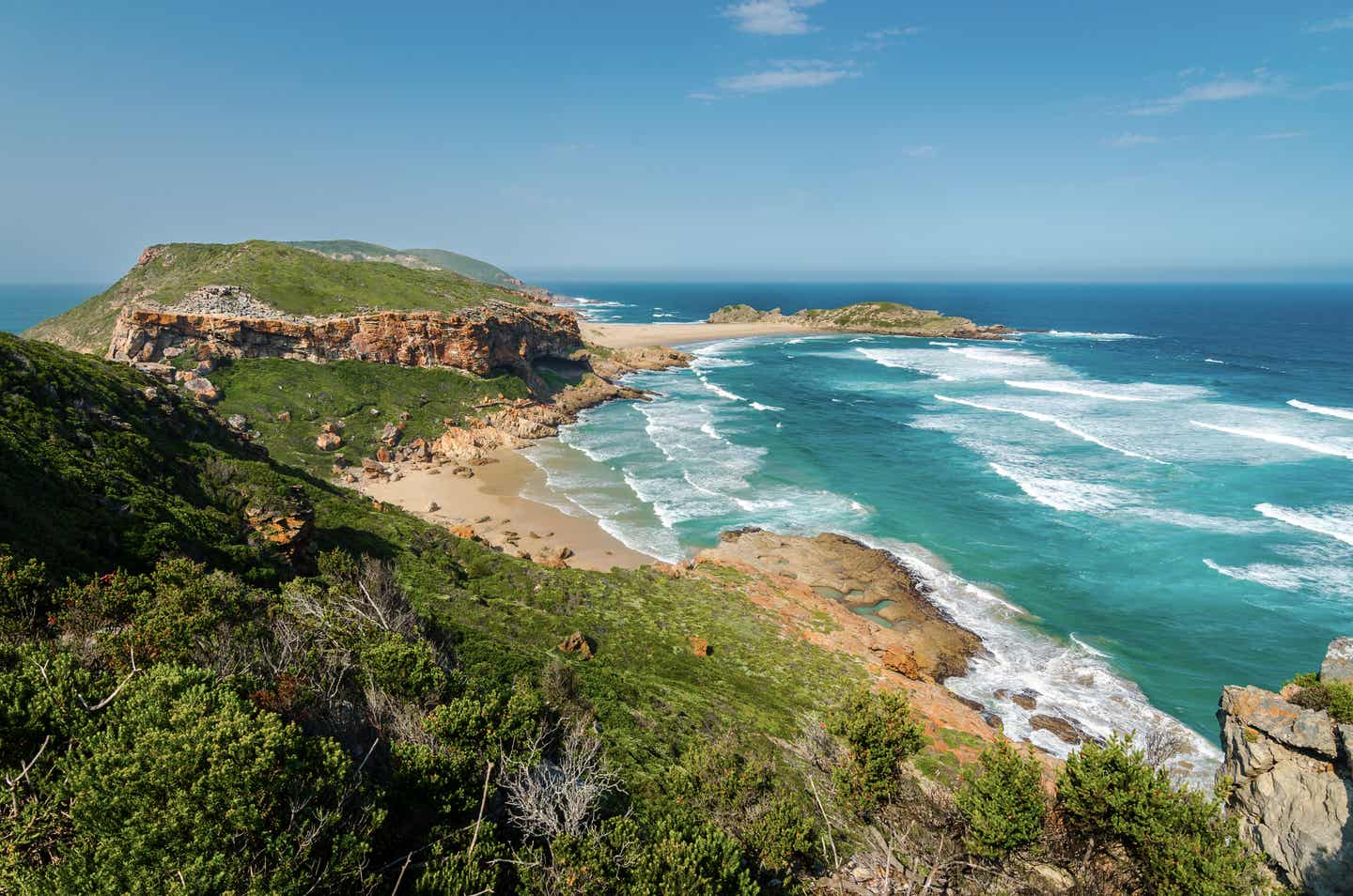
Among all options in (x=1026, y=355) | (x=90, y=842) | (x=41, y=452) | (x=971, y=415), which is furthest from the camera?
(x=1026, y=355)

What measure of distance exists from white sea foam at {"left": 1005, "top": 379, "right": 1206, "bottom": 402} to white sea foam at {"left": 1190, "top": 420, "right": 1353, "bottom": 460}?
12222 mm

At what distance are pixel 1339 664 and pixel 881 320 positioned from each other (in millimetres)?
138430

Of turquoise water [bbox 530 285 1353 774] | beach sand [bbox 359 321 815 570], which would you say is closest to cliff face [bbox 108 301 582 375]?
turquoise water [bbox 530 285 1353 774]

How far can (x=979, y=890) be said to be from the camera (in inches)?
445

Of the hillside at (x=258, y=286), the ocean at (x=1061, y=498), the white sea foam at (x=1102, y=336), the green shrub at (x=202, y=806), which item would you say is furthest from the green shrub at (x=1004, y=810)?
the white sea foam at (x=1102, y=336)

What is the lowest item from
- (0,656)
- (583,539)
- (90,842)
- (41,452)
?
(583,539)

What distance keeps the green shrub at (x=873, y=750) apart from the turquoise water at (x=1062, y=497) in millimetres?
11607

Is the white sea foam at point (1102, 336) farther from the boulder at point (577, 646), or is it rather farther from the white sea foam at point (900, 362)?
the boulder at point (577, 646)

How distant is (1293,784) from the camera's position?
46.0ft

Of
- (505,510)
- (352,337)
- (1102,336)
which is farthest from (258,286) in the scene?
(1102,336)

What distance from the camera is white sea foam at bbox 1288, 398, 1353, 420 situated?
59325mm

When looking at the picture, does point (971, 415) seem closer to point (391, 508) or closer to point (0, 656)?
point (391, 508)

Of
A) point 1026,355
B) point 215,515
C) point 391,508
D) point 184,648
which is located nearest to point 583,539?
point 391,508

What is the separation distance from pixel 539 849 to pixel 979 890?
810 centimetres
